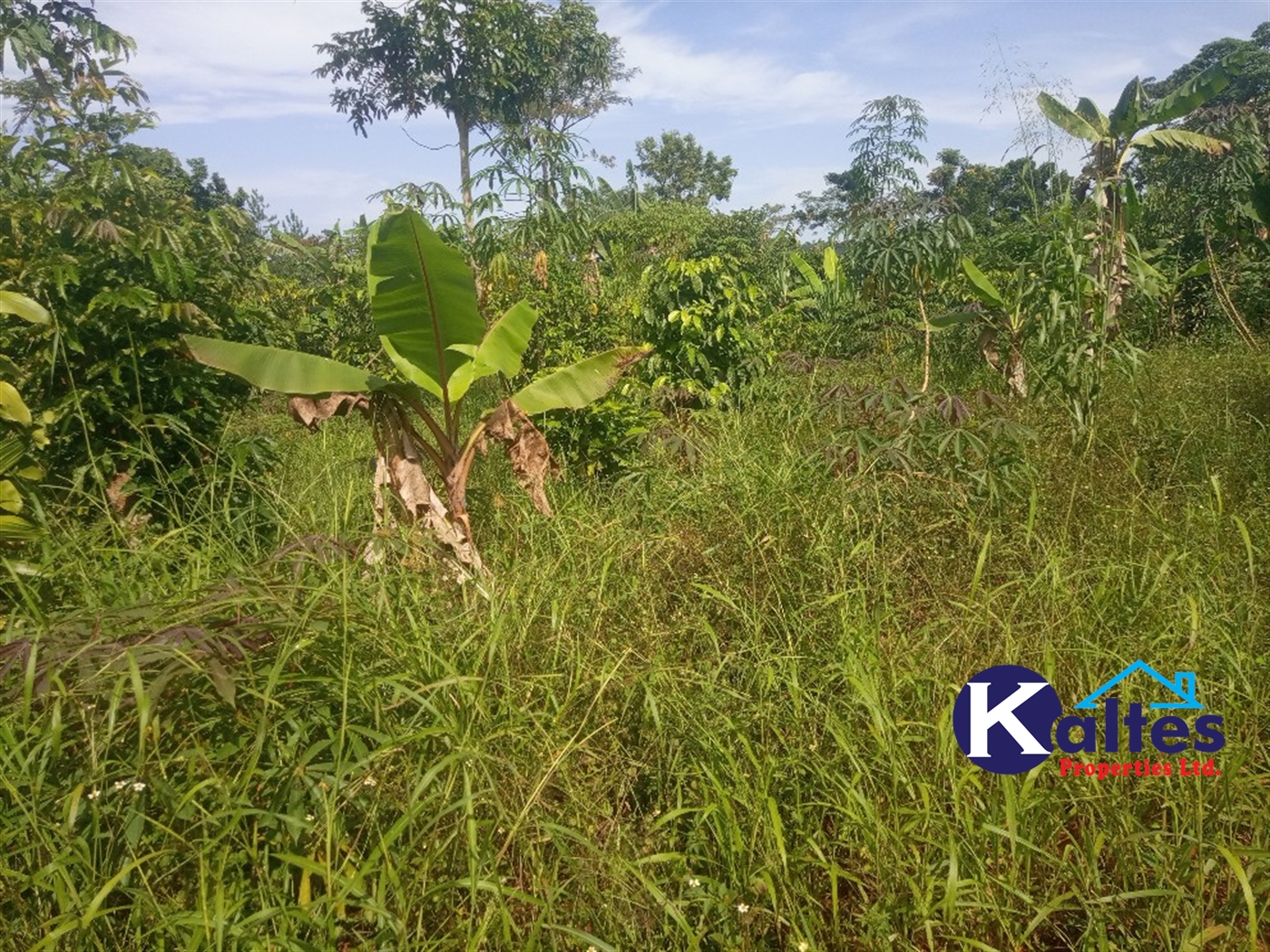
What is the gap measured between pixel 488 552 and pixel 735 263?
11.2 feet

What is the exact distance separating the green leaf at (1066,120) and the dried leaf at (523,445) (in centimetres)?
510

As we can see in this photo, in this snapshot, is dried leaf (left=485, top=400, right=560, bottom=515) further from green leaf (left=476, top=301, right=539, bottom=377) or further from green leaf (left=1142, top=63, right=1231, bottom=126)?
green leaf (left=1142, top=63, right=1231, bottom=126)

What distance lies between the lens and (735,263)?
20.7ft

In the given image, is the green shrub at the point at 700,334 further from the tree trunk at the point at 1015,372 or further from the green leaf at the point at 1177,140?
the green leaf at the point at 1177,140

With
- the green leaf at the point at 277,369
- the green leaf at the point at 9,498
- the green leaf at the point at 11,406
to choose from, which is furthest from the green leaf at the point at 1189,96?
the green leaf at the point at 9,498

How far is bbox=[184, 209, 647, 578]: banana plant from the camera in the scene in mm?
3395

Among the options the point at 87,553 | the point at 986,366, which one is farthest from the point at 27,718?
the point at 986,366

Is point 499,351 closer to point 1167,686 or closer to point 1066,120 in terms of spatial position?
point 1167,686

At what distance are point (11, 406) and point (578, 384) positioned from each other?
6.49 ft

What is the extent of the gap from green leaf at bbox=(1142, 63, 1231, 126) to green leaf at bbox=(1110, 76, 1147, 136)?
0.25ft

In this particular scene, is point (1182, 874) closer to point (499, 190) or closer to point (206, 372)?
point (206, 372)

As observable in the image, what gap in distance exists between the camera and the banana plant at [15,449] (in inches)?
102

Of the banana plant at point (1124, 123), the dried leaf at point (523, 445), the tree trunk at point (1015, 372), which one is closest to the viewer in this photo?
the dried leaf at point (523, 445)

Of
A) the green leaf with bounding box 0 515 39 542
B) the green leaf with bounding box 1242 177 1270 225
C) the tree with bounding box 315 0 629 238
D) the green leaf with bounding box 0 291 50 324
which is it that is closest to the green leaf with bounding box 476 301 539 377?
the green leaf with bounding box 0 291 50 324
